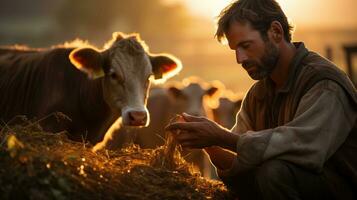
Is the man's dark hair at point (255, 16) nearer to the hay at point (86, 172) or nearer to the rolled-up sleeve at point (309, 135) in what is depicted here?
the rolled-up sleeve at point (309, 135)

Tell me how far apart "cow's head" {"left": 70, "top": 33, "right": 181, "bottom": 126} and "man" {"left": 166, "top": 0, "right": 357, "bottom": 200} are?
2.27m

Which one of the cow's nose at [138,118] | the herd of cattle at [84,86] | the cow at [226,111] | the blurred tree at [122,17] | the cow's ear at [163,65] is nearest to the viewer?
the cow's nose at [138,118]

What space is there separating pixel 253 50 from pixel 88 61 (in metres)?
2.89

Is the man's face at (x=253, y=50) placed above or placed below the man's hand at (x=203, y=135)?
above

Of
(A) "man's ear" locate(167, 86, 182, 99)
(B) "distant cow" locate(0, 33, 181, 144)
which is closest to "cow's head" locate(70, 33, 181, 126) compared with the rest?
(B) "distant cow" locate(0, 33, 181, 144)

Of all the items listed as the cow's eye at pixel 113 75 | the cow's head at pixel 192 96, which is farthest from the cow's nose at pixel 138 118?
the cow's head at pixel 192 96

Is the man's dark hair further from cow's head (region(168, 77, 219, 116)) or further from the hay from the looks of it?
cow's head (region(168, 77, 219, 116))

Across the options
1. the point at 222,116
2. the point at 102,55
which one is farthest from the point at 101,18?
the point at 102,55

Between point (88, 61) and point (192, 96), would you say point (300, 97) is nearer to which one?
point (88, 61)

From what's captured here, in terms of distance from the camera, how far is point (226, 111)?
1345cm

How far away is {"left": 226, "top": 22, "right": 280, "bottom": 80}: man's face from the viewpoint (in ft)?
Result: 14.9

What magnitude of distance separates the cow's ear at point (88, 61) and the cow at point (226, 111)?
5882 millimetres

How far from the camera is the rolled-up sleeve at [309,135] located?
3.98 meters

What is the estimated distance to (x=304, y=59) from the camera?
4520 mm
